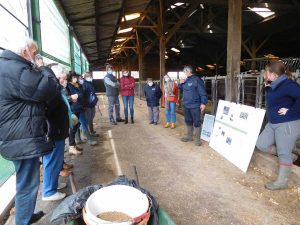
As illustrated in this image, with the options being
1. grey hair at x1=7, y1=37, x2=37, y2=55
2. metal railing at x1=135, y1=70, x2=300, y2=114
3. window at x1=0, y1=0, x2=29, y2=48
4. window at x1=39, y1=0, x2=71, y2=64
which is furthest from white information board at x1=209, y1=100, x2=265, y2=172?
window at x1=39, y1=0, x2=71, y2=64

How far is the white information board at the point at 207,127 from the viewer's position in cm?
571

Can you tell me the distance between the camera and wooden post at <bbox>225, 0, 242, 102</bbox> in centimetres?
553

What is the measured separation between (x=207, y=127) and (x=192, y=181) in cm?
217

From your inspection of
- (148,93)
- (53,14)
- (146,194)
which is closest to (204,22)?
(148,93)

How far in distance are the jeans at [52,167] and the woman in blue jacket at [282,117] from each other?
2.67 metres

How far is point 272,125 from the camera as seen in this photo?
3.47 meters

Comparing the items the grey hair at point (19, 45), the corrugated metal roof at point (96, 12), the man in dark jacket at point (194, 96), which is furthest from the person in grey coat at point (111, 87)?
the grey hair at point (19, 45)

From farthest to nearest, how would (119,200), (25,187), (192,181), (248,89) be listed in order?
→ (248,89), (192,181), (25,187), (119,200)

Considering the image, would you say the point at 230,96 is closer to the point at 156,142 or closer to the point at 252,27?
the point at 156,142

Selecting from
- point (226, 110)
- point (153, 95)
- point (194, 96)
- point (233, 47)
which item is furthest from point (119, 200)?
point (153, 95)

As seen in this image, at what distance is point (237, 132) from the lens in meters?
4.43

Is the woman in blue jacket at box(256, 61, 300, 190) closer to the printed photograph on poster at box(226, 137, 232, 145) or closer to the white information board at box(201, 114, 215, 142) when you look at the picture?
the printed photograph on poster at box(226, 137, 232, 145)

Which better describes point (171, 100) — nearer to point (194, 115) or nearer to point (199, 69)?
point (194, 115)

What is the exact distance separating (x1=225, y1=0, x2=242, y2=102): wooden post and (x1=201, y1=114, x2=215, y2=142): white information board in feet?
1.81
